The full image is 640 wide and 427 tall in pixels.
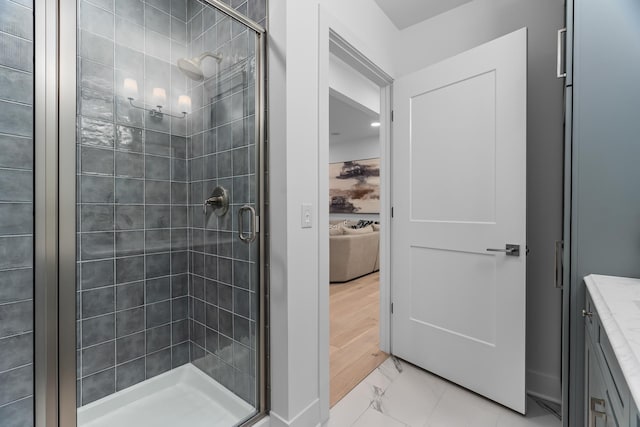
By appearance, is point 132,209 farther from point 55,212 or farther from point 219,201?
point 55,212

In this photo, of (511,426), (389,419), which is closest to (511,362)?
(511,426)

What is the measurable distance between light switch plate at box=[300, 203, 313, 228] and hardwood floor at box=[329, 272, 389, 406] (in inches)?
43.1

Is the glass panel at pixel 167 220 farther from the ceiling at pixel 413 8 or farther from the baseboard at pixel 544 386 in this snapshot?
the baseboard at pixel 544 386

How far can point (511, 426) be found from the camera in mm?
1555

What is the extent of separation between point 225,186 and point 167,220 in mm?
478

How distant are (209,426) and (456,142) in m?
2.06

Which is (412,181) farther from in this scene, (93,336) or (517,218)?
(93,336)

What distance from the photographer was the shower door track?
3.00 ft

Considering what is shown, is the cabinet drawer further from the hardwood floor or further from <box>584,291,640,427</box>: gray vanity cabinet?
the hardwood floor

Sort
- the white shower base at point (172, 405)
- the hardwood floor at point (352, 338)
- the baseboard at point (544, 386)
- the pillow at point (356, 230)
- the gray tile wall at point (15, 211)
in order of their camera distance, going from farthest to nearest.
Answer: the pillow at point (356, 230) → the hardwood floor at point (352, 338) → the baseboard at point (544, 386) → the white shower base at point (172, 405) → the gray tile wall at point (15, 211)

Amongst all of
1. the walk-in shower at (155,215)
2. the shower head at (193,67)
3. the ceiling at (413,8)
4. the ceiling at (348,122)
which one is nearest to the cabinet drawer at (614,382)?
the walk-in shower at (155,215)

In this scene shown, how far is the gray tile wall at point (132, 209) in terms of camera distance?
5.12 ft

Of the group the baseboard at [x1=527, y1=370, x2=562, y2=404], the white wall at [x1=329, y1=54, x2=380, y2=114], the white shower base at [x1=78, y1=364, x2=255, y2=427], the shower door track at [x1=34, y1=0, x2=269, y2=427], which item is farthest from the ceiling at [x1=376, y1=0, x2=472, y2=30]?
the white shower base at [x1=78, y1=364, x2=255, y2=427]

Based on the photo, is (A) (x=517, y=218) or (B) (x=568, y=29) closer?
(B) (x=568, y=29)
